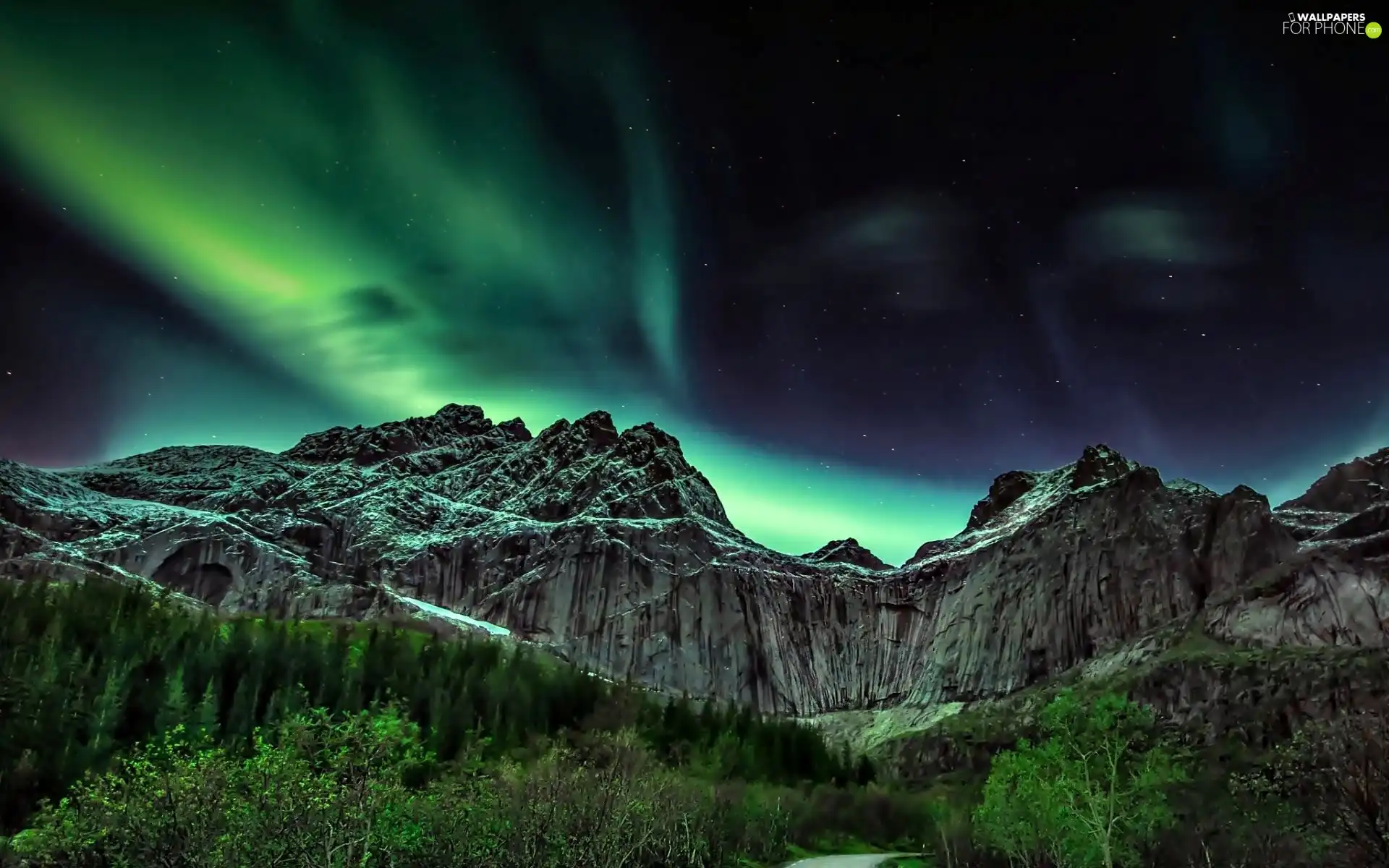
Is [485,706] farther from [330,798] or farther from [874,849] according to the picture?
[330,798]

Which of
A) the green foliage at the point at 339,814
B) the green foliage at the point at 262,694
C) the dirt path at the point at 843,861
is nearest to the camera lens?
the green foliage at the point at 339,814

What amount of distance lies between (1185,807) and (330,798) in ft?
276

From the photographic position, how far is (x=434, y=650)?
160750 mm

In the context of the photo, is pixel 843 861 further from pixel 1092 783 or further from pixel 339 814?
pixel 339 814

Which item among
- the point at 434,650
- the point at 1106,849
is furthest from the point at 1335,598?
the point at 434,650

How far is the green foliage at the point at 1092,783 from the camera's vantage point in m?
62.8

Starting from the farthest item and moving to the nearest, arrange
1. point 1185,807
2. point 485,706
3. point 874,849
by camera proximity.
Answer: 1. point 485,706
2. point 874,849
3. point 1185,807

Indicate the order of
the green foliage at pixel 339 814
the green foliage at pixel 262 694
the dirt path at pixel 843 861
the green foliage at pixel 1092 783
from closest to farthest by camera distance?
the green foliage at pixel 339 814
the green foliage at pixel 1092 783
the green foliage at pixel 262 694
the dirt path at pixel 843 861

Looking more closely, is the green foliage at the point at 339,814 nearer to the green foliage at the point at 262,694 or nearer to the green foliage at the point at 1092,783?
the green foliage at the point at 262,694

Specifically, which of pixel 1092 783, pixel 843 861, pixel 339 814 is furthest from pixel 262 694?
pixel 1092 783

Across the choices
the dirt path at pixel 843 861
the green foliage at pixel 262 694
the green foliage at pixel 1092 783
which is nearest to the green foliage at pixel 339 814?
the green foliage at pixel 262 694

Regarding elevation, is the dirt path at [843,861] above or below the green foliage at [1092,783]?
below

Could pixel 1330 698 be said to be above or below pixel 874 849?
above

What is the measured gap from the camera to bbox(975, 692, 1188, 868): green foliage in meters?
62.8
